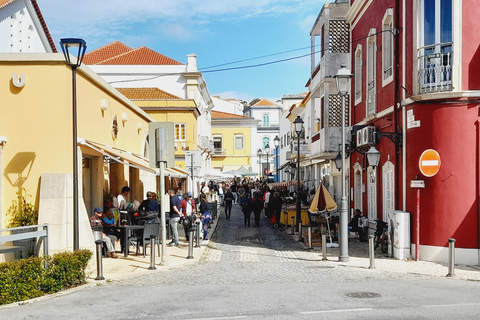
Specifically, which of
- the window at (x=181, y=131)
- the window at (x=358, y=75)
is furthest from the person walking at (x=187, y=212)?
the window at (x=181, y=131)

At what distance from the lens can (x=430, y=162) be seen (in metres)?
13.9

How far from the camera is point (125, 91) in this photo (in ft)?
145

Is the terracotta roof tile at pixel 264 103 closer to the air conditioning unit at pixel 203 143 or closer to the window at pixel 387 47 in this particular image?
the air conditioning unit at pixel 203 143

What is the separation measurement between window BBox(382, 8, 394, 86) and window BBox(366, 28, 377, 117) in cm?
103

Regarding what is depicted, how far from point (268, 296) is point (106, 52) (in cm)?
4842

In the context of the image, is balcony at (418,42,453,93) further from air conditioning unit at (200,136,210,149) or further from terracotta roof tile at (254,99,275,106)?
terracotta roof tile at (254,99,275,106)

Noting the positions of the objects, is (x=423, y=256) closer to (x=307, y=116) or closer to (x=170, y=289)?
(x=170, y=289)

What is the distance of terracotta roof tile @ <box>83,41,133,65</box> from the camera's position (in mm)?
52806

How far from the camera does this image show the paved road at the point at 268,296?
841cm

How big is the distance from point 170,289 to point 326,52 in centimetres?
1409

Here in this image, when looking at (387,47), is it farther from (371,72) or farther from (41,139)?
(41,139)

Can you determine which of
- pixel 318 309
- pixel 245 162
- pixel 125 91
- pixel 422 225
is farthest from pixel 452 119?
pixel 245 162

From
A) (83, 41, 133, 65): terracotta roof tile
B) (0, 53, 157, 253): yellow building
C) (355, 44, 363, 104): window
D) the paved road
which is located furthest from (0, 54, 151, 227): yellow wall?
(83, 41, 133, 65): terracotta roof tile

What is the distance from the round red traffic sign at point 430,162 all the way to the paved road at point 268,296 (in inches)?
107
